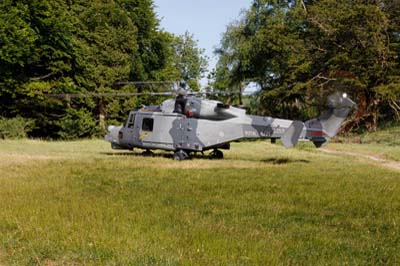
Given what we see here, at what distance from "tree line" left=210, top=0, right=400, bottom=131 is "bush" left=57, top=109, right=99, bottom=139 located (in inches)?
600

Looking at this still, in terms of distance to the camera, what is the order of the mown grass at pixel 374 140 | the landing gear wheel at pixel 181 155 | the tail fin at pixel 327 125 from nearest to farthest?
the tail fin at pixel 327 125 < the landing gear wheel at pixel 181 155 < the mown grass at pixel 374 140

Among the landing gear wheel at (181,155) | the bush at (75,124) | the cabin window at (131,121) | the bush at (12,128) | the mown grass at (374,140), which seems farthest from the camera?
the bush at (75,124)

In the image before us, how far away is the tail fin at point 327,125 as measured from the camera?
16.2 metres

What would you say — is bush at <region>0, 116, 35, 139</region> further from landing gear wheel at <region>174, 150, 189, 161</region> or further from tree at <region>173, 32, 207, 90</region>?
tree at <region>173, 32, 207, 90</region>

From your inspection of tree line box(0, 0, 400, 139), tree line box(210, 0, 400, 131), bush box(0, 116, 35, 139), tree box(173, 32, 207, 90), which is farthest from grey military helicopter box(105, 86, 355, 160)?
tree box(173, 32, 207, 90)

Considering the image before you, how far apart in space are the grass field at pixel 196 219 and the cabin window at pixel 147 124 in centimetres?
568

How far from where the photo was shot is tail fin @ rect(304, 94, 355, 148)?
16156 millimetres

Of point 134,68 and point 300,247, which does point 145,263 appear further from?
point 134,68

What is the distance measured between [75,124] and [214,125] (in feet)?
74.9

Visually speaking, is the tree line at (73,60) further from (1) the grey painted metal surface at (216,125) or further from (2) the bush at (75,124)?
(1) the grey painted metal surface at (216,125)

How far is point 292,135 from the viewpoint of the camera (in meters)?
15.3

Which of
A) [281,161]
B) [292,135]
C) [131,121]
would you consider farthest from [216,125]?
[131,121]

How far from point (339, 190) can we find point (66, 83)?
94.2 feet

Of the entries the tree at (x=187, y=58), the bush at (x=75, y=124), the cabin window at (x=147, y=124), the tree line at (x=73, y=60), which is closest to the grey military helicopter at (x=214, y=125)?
the cabin window at (x=147, y=124)
